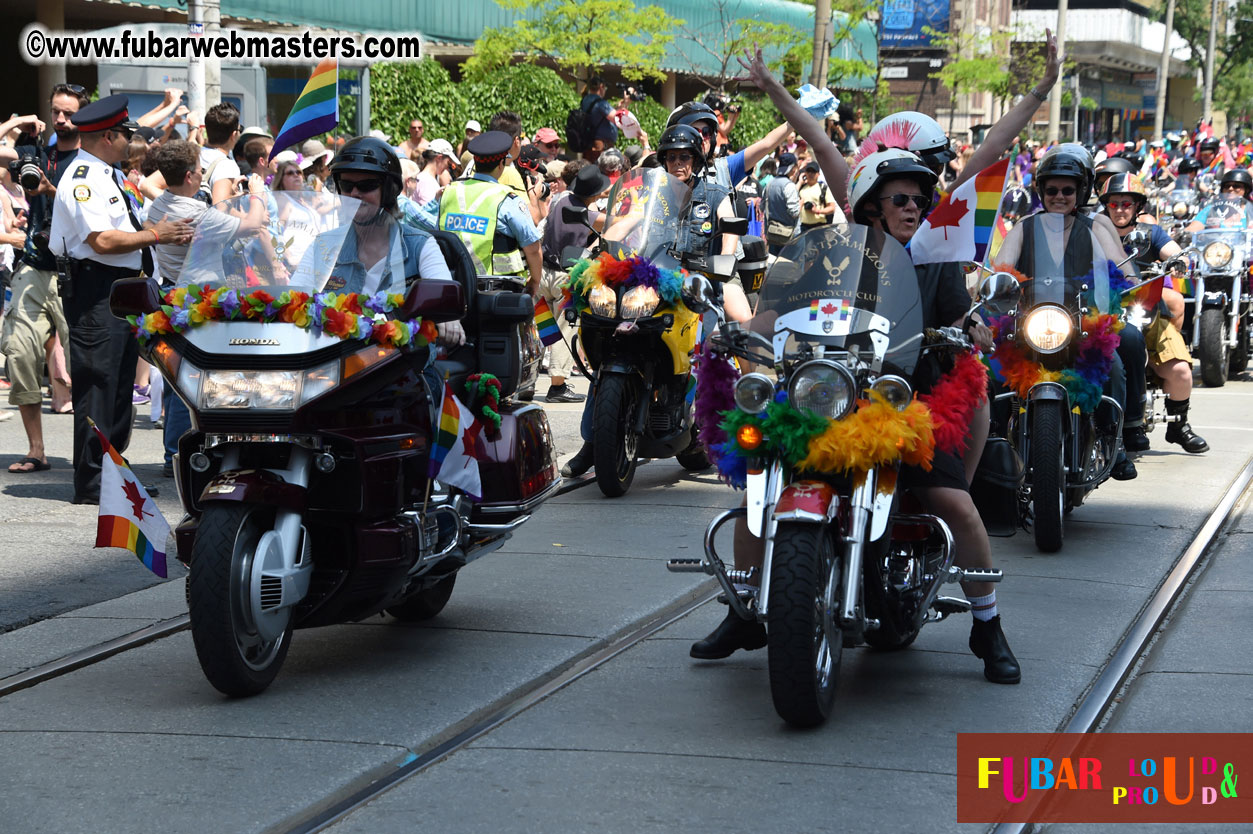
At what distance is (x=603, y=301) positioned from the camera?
9172 mm

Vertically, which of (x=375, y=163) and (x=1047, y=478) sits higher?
(x=375, y=163)

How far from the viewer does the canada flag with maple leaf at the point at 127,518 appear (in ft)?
18.1

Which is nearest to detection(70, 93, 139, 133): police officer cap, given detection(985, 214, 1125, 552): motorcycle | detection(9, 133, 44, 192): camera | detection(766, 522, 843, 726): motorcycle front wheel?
detection(9, 133, 44, 192): camera

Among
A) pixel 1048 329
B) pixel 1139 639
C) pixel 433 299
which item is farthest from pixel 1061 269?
pixel 433 299

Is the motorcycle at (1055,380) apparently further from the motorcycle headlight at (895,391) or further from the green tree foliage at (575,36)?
the green tree foliage at (575,36)

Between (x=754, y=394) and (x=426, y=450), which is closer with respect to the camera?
(x=754, y=394)

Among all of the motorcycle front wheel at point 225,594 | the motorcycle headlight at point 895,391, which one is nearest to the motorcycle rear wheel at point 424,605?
the motorcycle front wheel at point 225,594

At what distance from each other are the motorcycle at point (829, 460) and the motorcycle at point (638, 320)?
3632 millimetres

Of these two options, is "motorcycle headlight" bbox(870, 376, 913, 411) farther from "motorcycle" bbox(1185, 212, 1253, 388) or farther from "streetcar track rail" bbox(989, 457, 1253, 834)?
"motorcycle" bbox(1185, 212, 1253, 388)

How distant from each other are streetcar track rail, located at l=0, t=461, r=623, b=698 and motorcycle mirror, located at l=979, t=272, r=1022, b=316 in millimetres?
2762

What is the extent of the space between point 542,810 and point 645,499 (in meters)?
4.97

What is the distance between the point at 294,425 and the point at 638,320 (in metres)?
4.12

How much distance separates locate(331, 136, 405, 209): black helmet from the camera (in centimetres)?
590

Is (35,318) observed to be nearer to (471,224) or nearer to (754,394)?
(471,224)
